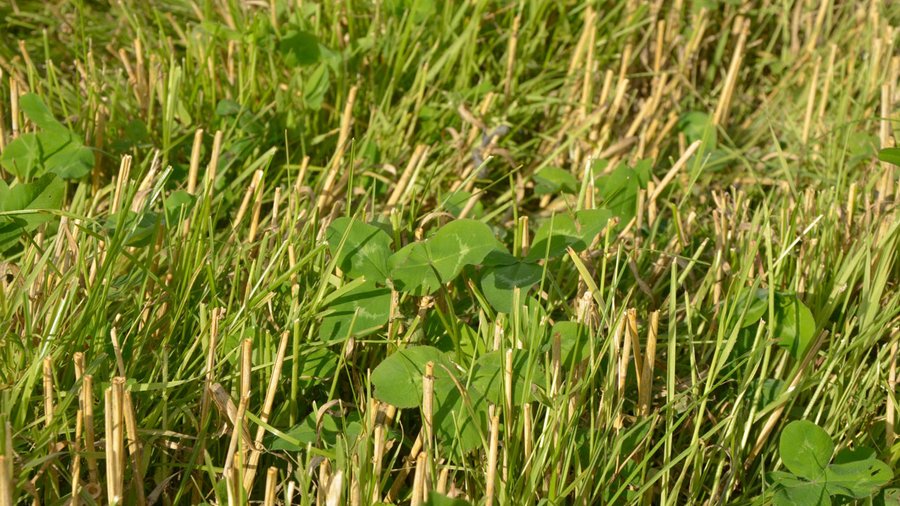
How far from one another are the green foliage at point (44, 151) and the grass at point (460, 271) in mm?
58

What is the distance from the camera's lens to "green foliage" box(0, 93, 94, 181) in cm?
190

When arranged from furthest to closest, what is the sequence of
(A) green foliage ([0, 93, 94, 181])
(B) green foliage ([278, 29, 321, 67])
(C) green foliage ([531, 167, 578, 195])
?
(B) green foliage ([278, 29, 321, 67]) < (C) green foliage ([531, 167, 578, 195]) < (A) green foliage ([0, 93, 94, 181])

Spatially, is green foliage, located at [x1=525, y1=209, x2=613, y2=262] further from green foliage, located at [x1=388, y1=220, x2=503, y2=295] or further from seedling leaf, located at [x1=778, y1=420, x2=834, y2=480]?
seedling leaf, located at [x1=778, y1=420, x2=834, y2=480]

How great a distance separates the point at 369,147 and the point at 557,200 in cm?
48

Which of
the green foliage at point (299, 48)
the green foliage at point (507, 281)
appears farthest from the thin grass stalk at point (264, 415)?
the green foliage at point (299, 48)

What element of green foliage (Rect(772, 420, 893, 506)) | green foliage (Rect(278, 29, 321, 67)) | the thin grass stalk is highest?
green foliage (Rect(278, 29, 321, 67))

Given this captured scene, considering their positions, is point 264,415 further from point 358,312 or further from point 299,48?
point 299,48

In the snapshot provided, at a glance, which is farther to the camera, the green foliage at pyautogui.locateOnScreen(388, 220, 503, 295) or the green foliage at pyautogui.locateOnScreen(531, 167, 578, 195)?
the green foliage at pyautogui.locateOnScreen(531, 167, 578, 195)

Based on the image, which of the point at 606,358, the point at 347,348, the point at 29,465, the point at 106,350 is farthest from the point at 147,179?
the point at 606,358

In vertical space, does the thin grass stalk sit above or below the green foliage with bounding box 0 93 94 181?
below

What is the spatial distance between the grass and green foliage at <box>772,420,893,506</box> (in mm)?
40

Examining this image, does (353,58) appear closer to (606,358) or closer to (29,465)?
(606,358)

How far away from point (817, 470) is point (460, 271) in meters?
0.64

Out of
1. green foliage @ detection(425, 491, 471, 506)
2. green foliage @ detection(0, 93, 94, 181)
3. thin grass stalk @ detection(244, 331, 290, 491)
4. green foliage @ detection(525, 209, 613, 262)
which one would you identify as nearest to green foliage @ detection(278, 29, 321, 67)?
green foliage @ detection(0, 93, 94, 181)
